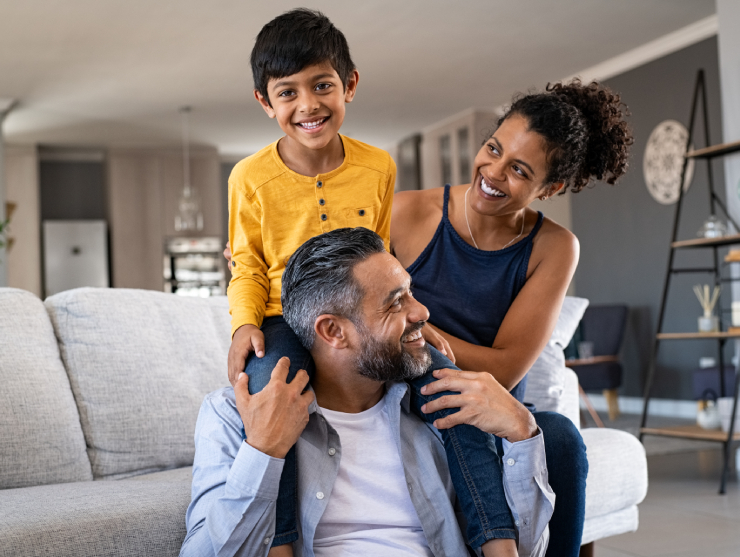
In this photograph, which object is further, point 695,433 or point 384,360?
point 695,433

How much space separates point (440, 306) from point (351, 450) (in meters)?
0.52

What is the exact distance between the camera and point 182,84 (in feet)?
24.9

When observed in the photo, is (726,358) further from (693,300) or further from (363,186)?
(363,186)

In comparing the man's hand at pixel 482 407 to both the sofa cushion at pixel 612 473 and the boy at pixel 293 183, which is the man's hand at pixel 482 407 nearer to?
the boy at pixel 293 183

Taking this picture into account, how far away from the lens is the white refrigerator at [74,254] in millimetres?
9758

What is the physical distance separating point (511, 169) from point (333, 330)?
635 mm

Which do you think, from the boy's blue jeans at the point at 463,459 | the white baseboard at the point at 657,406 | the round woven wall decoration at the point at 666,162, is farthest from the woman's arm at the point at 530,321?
the white baseboard at the point at 657,406

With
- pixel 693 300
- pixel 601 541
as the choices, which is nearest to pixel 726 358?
pixel 693 300

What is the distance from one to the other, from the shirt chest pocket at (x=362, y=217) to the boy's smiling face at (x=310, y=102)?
6.5 inches

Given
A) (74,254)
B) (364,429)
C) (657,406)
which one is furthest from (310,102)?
(74,254)

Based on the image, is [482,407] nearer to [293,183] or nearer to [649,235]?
[293,183]

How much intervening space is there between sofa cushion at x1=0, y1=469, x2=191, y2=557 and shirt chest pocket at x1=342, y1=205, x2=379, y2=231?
28.6 inches

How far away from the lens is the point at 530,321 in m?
1.91

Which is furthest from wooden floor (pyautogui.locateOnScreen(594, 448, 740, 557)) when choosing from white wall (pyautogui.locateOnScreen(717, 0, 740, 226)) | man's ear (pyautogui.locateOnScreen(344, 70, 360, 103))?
man's ear (pyautogui.locateOnScreen(344, 70, 360, 103))
